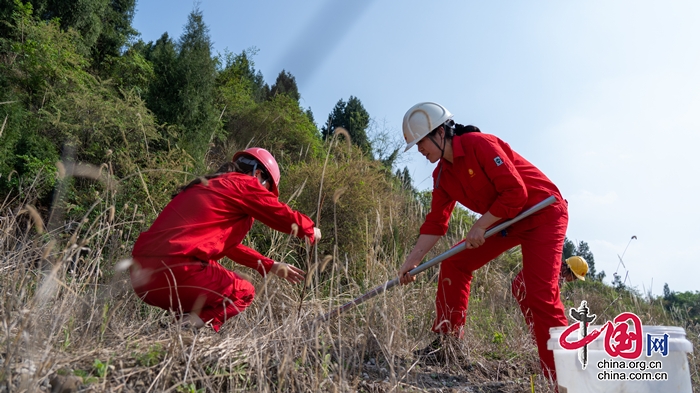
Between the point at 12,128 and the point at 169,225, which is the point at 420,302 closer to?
the point at 169,225

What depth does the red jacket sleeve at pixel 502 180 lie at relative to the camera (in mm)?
3201

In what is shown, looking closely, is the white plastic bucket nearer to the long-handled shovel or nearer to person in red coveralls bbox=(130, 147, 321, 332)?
the long-handled shovel

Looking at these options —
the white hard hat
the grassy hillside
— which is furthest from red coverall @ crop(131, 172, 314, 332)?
the white hard hat

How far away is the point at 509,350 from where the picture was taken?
13.8ft

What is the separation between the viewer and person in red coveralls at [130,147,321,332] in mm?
3170

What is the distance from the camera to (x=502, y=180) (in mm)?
3219

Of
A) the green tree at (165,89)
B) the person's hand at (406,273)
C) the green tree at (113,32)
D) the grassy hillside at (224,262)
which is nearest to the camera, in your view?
the grassy hillside at (224,262)

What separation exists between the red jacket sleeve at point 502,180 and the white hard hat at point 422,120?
40 centimetres

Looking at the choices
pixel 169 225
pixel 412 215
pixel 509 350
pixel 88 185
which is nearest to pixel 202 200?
pixel 169 225

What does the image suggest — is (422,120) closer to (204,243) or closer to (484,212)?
(484,212)

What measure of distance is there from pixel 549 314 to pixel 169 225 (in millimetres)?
2384

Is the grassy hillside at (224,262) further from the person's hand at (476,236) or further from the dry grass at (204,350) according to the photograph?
the person's hand at (476,236)

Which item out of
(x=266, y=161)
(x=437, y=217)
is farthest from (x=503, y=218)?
(x=266, y=161)

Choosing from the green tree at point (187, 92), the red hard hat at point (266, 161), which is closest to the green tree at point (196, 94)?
the green tree at point (187, 92)
